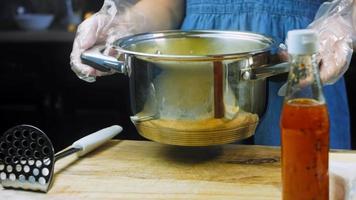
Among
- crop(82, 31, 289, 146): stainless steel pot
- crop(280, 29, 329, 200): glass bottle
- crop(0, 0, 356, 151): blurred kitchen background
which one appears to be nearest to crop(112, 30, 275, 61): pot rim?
crop(82, 31, 289, 146): stainless steel pot

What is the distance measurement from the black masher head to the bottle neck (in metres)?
0.32

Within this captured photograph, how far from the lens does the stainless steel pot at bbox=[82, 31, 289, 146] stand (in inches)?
26.2

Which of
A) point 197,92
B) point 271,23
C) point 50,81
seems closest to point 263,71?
point 197,92

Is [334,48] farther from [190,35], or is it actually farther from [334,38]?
[190,35]

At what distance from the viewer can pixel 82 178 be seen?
28.5 inches

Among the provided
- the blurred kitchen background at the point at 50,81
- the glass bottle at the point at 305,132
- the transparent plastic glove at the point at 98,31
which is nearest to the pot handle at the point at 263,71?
the glass bottle at the point at 305,132

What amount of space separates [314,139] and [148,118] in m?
0.24

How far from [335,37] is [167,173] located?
0.28 meters

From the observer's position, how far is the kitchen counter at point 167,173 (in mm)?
672

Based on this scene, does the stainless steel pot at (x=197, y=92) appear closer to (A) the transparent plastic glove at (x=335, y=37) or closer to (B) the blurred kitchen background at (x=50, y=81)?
(A) the transparent plastic glove at (x=335, y=37)

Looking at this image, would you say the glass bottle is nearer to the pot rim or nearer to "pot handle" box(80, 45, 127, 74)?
the pot rim

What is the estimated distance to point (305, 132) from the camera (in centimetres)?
53

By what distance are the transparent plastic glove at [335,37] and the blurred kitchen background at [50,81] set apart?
1.02m

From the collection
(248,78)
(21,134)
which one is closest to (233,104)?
(248,78)
